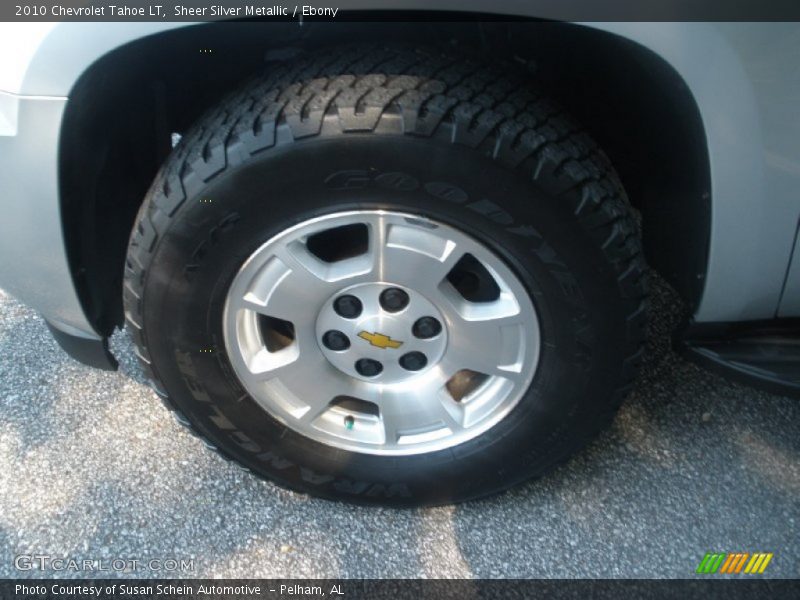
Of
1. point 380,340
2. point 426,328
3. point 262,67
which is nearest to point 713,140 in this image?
point 426,328

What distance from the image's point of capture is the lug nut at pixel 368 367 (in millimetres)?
1779

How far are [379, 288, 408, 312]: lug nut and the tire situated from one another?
0.62 ft


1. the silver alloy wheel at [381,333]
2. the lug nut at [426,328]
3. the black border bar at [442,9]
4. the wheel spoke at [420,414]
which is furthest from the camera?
the wheel spoke at [420,414]

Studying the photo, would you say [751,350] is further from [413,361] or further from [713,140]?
[413,361]

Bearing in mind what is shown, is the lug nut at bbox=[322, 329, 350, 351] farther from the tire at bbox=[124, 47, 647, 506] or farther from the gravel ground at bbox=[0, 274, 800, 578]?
the gravel ground at bbox=[0, 274, 800, 578]

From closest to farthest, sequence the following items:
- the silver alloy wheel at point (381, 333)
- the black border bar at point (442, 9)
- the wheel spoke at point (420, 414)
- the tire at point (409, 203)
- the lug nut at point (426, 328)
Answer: the black border bar at point (442, 9) < the tire at point (409, 203) < the silver alloy wheel at point (381, 333) < the lug nut at point (426, 328) < the wheel spoke at point (420, 414)

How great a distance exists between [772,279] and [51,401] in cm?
193

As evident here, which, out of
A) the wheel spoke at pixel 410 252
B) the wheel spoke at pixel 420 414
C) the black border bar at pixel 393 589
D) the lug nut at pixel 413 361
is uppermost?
the wheel spoke at pixel 410 252

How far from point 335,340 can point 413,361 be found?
184mm

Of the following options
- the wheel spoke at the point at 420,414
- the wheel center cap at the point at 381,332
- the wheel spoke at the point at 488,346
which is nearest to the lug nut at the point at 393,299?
the wheel center cap at the point at 381,332

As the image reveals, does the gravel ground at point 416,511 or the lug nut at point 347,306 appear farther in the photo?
the gravel ground at point 416,511

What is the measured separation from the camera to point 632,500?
77.8 inches

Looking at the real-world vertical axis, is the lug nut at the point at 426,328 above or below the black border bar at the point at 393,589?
above

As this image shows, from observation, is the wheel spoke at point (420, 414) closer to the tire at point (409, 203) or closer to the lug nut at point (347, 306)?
the tire at point (409, 203)
